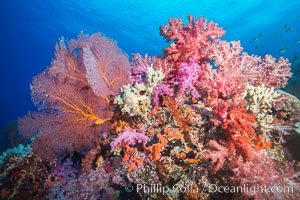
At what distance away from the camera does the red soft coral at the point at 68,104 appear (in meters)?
3.69

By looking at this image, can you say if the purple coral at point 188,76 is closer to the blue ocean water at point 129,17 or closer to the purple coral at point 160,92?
the purple coral at point 160,92

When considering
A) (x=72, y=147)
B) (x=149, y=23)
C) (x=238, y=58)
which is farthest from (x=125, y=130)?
(x=149, y=23)

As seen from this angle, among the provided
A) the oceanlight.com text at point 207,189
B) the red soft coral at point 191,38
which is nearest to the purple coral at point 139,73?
the red soft coral at point 191,38

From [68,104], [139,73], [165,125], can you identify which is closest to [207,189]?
[165,125]

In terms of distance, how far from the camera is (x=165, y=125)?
3.67 metres

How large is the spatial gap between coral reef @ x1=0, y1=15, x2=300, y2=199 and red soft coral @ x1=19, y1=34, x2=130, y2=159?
18 millimetres

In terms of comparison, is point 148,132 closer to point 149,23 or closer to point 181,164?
point 181,164

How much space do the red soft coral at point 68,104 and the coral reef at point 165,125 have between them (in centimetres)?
2

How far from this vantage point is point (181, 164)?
132 inches

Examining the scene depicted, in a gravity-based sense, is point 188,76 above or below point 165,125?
above

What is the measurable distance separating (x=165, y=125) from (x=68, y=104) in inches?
72.9

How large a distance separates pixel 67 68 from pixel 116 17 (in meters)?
46.4

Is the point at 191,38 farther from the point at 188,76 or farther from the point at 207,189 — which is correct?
the point at 207,189

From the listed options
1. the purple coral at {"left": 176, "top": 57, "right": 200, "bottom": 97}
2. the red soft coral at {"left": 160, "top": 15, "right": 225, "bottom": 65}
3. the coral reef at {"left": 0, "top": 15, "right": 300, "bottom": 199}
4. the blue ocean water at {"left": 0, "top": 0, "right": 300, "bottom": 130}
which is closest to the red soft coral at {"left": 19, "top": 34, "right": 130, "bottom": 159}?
the coral reef at {"left": 0, "top": 15, "right": 300, "bottom": 199}
